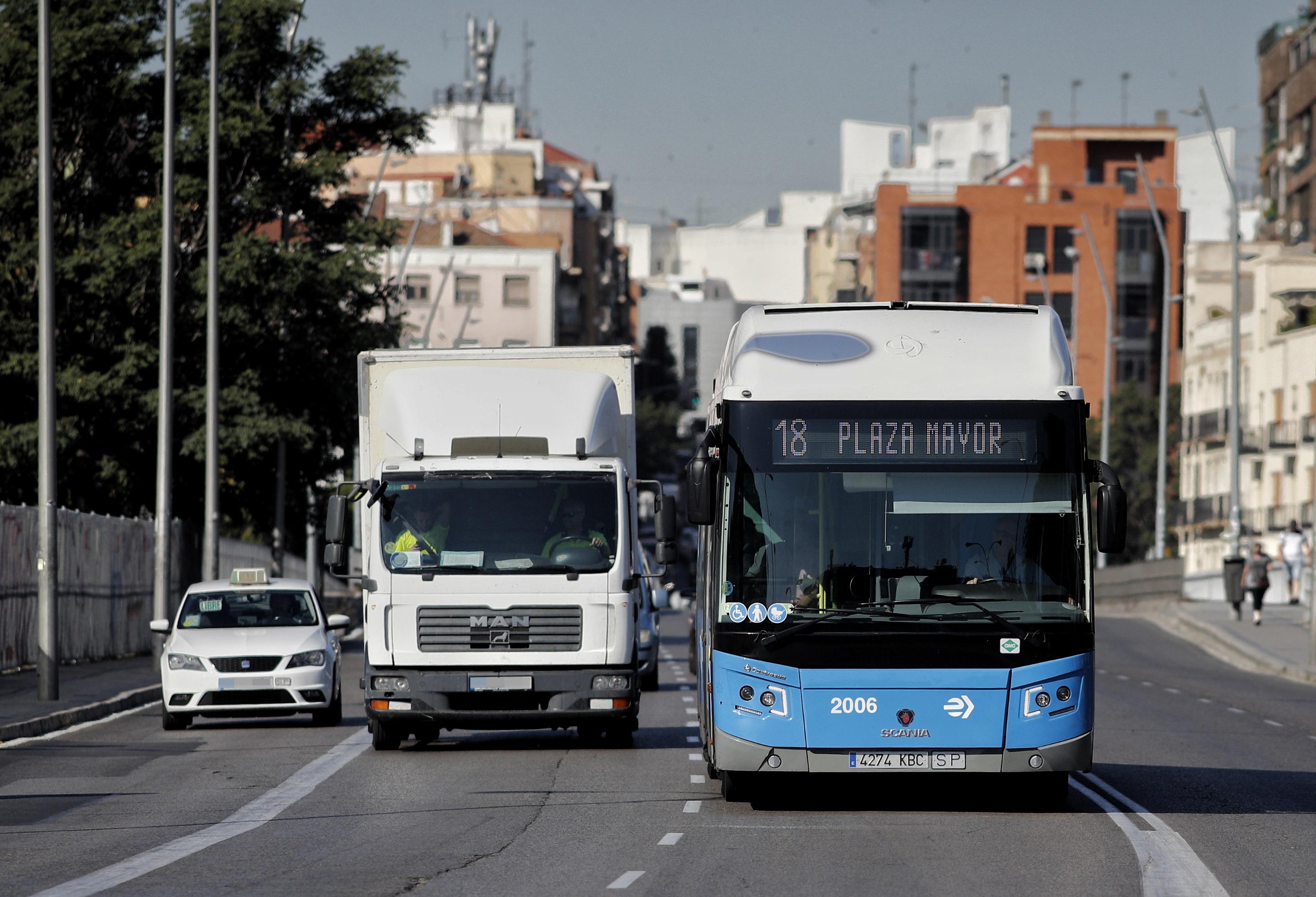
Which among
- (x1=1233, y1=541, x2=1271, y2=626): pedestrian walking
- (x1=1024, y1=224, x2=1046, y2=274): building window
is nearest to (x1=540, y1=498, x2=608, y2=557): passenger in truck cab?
(x1=1233, y1=541, x2=1271, y2=626): pedestrian walking

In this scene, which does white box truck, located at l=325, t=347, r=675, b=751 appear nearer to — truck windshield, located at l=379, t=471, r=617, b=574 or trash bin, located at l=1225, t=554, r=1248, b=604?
truck windshield, located at l=379, t=471, r=617, b=574

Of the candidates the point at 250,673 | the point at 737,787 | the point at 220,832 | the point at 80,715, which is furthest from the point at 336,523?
the point at 80,715

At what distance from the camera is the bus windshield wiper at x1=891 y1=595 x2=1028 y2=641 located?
13.4 meters

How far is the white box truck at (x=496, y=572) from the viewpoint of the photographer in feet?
60.2

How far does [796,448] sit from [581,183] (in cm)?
12590

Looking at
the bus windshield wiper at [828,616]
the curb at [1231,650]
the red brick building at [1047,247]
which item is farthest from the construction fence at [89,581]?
the red brick building at [1047,247]

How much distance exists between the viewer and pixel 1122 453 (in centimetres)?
9600

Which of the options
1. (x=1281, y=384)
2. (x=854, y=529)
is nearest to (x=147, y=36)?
(x=854, y=529)

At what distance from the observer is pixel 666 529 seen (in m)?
16.2

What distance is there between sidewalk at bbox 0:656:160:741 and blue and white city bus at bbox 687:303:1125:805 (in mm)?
10026

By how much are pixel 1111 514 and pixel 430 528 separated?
23.5 feet

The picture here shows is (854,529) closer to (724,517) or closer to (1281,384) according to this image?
(724,517)

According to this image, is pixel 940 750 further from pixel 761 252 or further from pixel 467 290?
pixel 761 252

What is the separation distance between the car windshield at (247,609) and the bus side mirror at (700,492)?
11.0 meters
